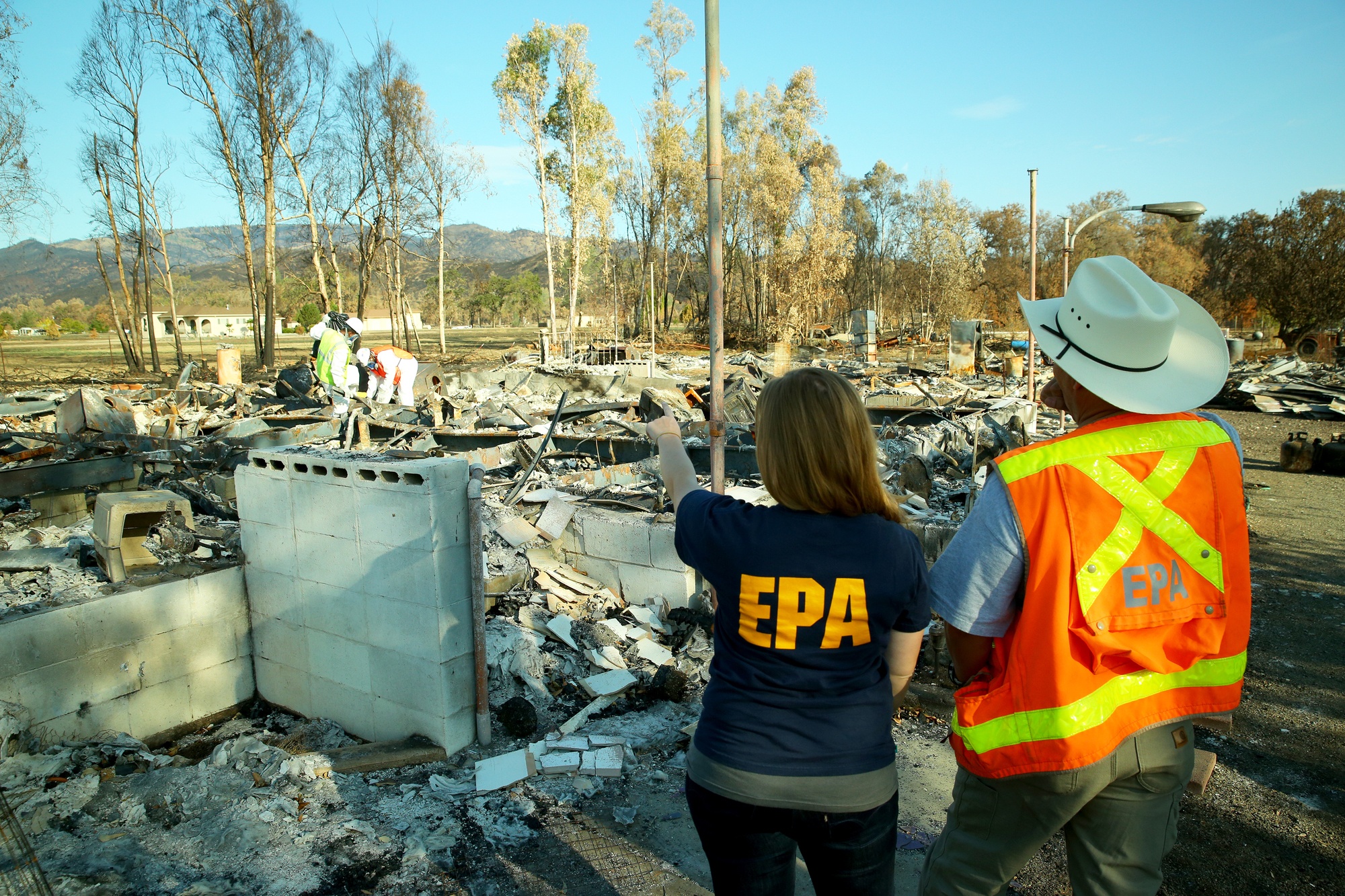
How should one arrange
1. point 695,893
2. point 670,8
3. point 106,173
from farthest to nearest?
point 670,8
point 106,173
point 695,893

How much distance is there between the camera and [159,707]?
457cm

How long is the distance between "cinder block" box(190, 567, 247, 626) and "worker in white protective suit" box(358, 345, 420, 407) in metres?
7.36

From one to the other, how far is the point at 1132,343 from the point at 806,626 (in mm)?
946

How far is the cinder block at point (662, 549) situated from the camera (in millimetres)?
5828

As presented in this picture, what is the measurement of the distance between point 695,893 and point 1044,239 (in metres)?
63.7

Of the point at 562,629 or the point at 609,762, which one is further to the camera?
the point at 562,629


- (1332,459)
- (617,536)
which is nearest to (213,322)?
(617,536)

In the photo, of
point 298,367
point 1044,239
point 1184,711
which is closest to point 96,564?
point 1184,711

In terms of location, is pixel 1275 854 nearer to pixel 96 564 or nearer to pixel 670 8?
pixel 96 564

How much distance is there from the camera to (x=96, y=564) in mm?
4938

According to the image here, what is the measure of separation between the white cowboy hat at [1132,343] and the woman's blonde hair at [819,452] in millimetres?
516

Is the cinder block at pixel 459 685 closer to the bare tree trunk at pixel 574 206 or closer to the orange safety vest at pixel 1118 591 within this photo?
the orange safety vest at pixel 1118 591

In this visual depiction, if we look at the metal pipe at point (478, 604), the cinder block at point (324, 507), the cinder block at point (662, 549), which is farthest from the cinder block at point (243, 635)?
the cinder block at point (662, 549)

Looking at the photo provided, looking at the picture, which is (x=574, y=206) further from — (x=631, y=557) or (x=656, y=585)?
(x=656, y=585)
